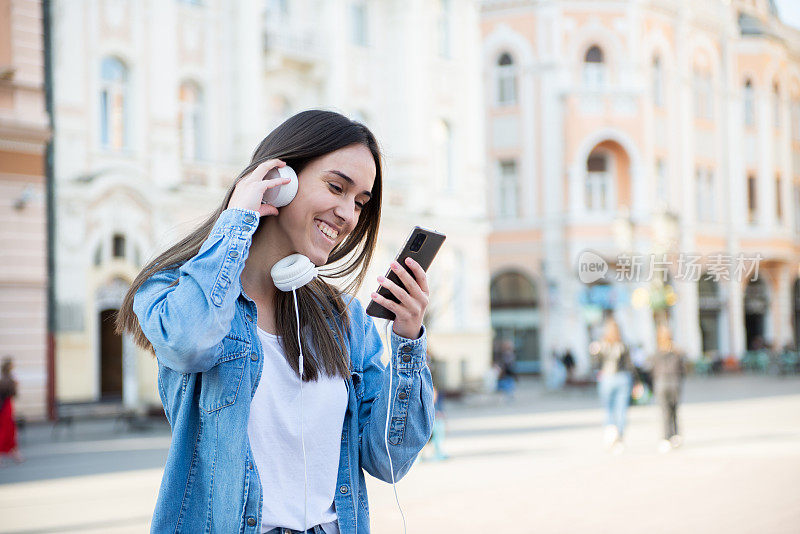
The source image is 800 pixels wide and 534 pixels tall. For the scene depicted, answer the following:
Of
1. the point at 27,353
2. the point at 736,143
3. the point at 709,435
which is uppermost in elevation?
the point at 736,143

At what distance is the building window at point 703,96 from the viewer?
4522 cm

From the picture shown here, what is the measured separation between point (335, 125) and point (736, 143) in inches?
1864

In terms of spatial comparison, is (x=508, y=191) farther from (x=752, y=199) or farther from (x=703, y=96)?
(x=752, y=199)

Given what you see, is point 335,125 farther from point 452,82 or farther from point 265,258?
point 452,82

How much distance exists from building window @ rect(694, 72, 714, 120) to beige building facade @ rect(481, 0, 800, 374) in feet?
0.30

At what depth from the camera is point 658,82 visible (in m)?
42.9

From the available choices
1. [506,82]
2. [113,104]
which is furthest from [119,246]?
[506,82]

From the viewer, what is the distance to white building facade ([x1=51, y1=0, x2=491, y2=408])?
24500mm

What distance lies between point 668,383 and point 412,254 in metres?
13.6

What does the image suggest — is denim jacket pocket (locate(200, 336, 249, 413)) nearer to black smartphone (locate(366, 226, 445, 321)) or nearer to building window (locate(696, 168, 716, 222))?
black smartphone (locate(366, 226, 445, 321))

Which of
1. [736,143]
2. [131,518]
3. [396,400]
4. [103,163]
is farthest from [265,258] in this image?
[736,143]

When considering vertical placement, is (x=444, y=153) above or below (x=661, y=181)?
above

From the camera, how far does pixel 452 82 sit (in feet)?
113

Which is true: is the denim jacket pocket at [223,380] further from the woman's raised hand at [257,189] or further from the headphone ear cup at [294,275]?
the woman's raised hand at [257,189]
